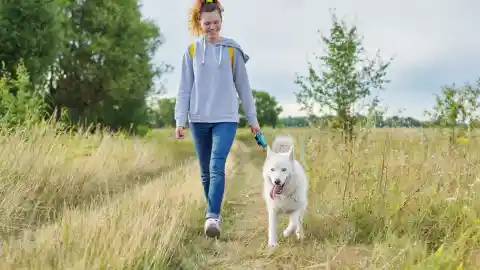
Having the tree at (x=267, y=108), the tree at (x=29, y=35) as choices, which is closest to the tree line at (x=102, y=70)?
the tree at (x=29, y=35)

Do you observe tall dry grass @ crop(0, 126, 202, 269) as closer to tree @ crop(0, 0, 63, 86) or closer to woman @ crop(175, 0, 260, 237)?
woman @ crop(175, 0, 260, 237)

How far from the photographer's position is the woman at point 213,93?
5121 millimetres

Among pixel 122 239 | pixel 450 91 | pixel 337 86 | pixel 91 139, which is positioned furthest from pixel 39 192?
pixel 337 86

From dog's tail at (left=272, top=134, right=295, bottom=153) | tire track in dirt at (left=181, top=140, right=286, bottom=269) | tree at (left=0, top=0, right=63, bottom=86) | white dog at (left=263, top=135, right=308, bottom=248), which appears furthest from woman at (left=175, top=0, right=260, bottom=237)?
tree at (left=0, top=0, right=63, bottom=86)

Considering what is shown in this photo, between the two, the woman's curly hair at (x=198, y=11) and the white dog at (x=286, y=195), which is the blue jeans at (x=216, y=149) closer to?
the white dog at (x=286, y=195)

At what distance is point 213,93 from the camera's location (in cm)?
512

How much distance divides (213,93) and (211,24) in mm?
662

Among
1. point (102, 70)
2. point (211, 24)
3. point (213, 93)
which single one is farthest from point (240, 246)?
point (102, 70)

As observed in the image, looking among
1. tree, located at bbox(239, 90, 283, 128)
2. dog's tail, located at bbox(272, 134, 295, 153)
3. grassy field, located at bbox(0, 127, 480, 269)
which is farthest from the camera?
tree, located at bbox(239, 90, 283, 128)

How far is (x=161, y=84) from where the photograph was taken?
3119cm

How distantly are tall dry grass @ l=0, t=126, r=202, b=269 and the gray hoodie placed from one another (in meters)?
0.97

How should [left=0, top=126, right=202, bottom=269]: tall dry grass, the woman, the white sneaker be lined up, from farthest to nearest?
the woman < the white sneaker < [left=0, top=126, right=202, bottom=269]: tall dry grass

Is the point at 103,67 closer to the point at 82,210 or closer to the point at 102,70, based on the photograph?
the point at 102,70

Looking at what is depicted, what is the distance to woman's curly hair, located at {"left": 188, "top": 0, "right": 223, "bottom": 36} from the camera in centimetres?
514
